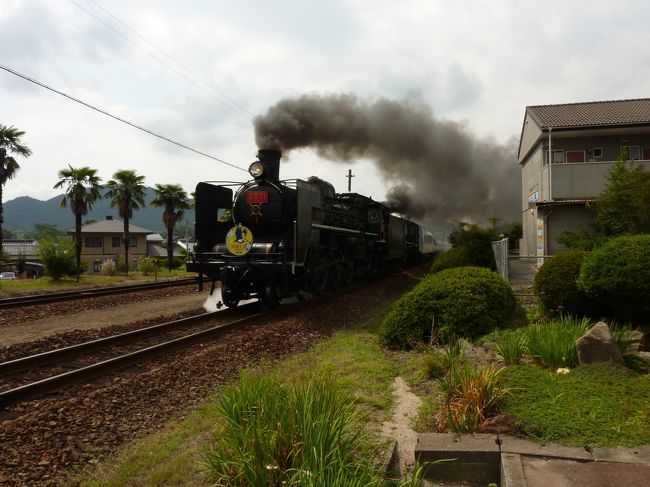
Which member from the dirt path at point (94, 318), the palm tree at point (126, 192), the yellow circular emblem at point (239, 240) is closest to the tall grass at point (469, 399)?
the yellow circular emblem at point (239, 240)

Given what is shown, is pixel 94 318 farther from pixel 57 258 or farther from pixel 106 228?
pixel 106 228

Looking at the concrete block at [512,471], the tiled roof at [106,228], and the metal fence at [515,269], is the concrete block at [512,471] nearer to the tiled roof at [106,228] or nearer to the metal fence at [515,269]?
the metal fence at [515,269]

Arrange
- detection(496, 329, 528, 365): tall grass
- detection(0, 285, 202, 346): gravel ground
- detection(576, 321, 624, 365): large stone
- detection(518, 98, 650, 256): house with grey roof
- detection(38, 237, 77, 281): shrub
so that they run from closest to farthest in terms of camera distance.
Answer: detection(576, 321, 624, 365): large stone, detection(496, 329, 528, 365): tall grass, detection(0, 285, 202, 346): gravel ground, detection(518, 98, 650, 256): house with grey roof, detection(38, 237, 77, 281): shrub

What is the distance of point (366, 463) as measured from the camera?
3184mm

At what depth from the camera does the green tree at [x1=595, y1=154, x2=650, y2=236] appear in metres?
13.1

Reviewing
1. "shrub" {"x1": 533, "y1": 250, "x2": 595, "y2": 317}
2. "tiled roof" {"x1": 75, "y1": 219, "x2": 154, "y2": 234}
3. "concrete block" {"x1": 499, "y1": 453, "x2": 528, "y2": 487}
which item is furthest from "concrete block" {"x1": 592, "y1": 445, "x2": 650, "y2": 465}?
"tiled roof" {"x1": 75, "y1": 219, "x2": 154, "y2": 234}

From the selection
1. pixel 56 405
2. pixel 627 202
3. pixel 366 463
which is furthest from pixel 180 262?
pixel 366 463

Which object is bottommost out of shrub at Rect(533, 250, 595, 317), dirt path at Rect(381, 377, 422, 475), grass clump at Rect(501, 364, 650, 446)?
dirt path at Rect(381, 377, 422, 475)

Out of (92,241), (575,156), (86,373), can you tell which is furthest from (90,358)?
(92,241)

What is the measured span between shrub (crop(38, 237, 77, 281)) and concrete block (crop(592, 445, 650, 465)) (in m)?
22.5

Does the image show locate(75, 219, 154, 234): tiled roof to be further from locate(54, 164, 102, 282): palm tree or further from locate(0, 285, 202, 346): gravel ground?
locate(0, 285, 202, 346): gravel ground

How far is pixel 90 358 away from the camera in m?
7.29

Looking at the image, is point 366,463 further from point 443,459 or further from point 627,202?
point 627,202

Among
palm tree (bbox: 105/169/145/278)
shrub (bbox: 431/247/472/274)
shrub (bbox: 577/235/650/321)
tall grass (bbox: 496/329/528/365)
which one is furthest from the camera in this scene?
palm tree (bbox: 105/169/145/278)
